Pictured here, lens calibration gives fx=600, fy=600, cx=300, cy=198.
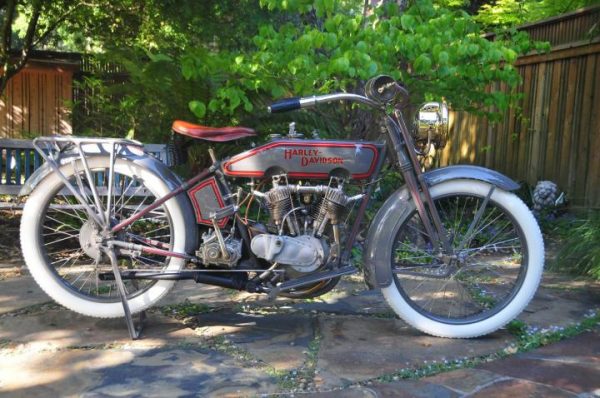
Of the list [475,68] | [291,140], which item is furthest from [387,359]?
[475,68]

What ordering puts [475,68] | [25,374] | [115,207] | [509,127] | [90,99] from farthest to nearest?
[509,127], [90,99], [475,68], [115,207], [25,374]

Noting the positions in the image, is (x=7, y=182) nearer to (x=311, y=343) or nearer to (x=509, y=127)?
(x=311, y=343)

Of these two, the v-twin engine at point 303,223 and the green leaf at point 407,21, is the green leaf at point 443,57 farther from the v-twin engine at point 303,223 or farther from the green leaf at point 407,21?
the v-twin engine at point 303,223

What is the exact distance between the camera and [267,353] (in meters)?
3.00

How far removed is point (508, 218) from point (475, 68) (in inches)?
65.5

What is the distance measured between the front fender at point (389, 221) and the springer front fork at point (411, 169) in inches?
1.9

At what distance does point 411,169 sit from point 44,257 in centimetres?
202

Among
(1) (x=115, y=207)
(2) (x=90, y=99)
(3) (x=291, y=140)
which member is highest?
(2) (x=90, y=99)

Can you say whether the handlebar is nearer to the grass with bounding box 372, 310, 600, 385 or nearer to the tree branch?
the grass with bounding box 372, 310, 600, 385

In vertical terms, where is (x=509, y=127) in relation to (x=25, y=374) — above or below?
above

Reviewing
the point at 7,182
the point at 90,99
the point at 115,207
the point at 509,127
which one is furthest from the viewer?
A: the point at 509,127

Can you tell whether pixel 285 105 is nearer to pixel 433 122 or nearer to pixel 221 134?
pixel 221 134

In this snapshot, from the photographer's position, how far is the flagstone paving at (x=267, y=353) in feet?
8.54

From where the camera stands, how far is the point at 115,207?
341 cm
